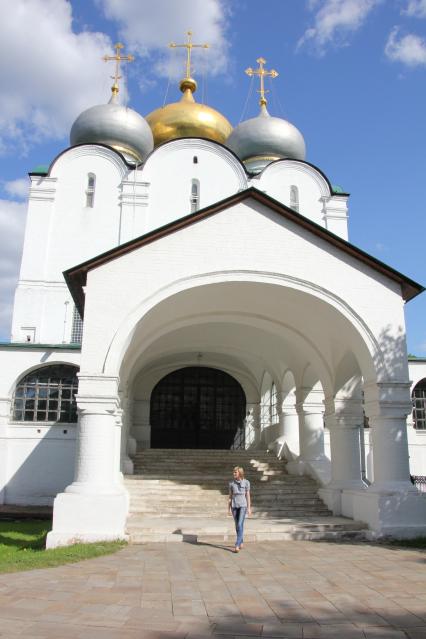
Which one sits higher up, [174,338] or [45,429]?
[174,338]

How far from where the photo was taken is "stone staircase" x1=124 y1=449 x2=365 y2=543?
9211 mm

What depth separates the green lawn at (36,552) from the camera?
281 inches

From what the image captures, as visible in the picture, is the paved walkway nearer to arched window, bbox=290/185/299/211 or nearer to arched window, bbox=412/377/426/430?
arched window, bbox=412/377/426/430

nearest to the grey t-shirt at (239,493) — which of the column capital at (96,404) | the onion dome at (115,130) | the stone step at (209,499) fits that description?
the column capital at (96,404)

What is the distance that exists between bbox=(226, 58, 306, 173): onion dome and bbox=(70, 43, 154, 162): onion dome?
415 cm

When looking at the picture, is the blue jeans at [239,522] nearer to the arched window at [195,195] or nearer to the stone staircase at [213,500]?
the stone staircase at [213,500]

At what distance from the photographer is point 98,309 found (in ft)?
31.9

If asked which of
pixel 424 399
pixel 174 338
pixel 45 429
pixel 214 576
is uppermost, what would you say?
A: pixel 174 338

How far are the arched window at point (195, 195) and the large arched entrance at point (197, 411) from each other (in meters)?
6.85

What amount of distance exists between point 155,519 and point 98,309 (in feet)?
13.2

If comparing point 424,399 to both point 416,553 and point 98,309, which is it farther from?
point 98,309

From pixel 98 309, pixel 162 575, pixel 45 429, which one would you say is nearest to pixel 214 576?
pixel 162 575

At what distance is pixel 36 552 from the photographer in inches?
319

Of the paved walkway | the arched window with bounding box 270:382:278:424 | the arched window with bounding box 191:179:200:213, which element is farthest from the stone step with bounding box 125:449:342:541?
the arched window with bounding box 191:179:200:213
